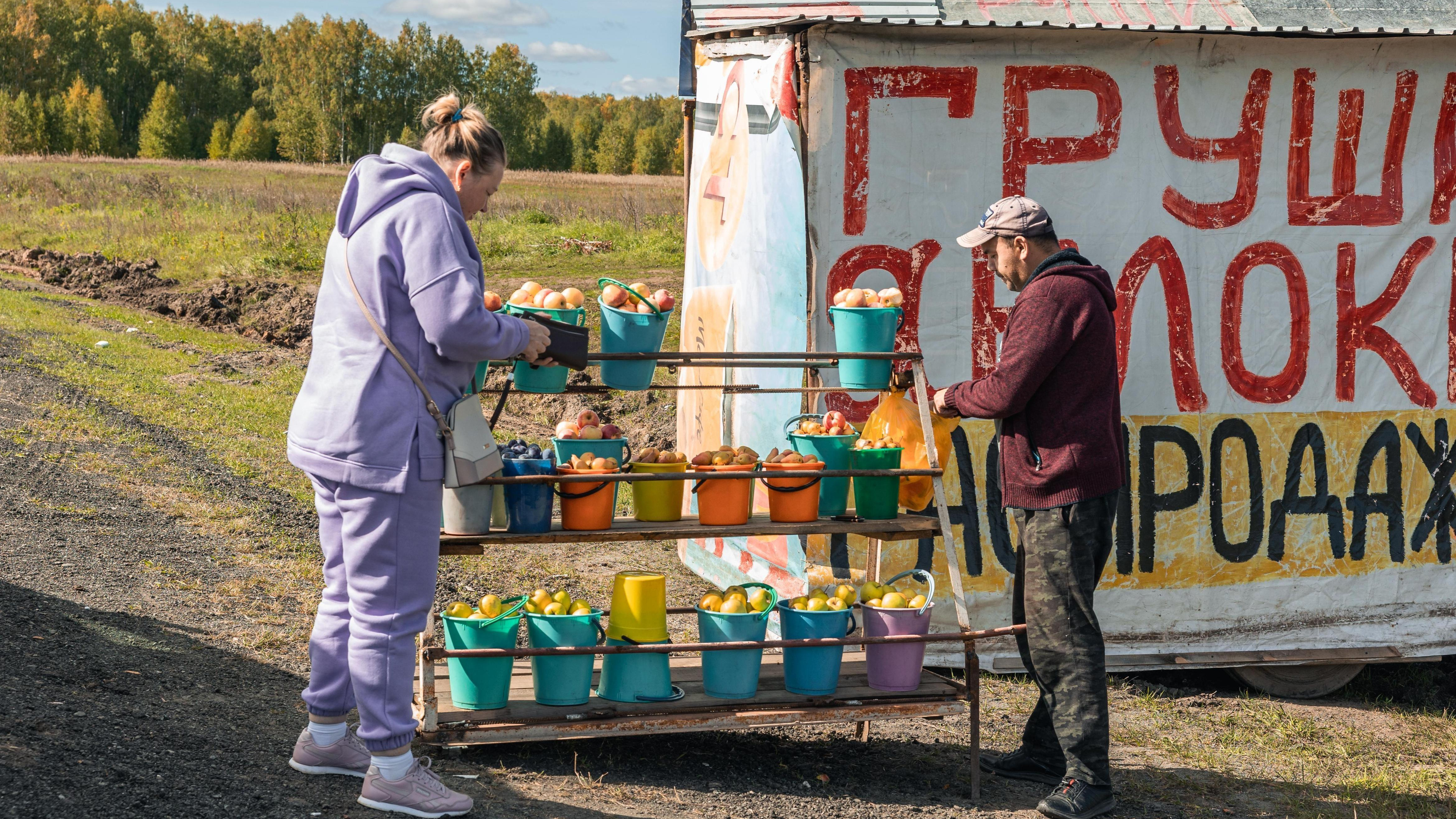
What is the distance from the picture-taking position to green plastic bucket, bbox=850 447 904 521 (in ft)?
13.7

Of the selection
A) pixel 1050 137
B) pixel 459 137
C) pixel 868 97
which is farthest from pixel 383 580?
pixel 1050 137

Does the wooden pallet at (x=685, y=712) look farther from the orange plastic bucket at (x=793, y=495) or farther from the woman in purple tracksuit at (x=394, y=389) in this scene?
the orange plastic bucket at (x=793, y=495)

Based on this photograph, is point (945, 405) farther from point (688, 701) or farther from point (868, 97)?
point (868, 97)

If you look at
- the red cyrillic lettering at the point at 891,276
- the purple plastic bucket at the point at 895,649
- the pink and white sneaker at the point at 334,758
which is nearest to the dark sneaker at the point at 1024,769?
the purple plastic bucket at the point at 895,649

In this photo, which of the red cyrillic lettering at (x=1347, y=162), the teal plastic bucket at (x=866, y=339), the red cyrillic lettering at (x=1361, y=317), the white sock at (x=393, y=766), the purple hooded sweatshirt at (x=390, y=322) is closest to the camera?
the purple hooded sweatshirt at (x=390, y=322)

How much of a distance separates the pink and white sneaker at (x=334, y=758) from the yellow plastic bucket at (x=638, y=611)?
0.91 metres

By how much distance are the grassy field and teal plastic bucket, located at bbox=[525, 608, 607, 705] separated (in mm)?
1775

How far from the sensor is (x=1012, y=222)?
383cm

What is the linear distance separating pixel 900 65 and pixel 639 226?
18.1 m

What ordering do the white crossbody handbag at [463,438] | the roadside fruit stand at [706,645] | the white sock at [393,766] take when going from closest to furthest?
the white crossbody handbag at [463,438] < the white sock at [393,766] < the roadside fruit stand at [706,645]

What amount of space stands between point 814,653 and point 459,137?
212cm

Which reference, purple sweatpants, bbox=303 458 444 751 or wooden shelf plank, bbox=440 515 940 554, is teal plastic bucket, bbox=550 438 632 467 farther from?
purple sweatpants, bbox=303 458 444 751

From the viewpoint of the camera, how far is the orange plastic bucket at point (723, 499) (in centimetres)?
402

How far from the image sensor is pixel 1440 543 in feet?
19.4
